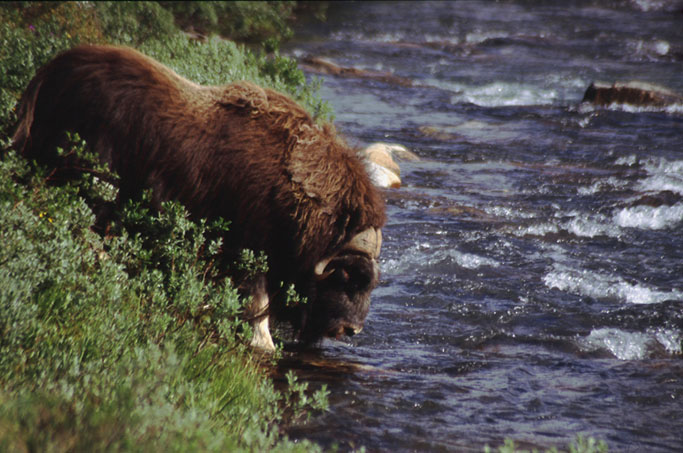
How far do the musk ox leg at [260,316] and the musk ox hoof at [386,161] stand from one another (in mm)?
5175

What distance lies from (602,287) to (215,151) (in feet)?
14.8

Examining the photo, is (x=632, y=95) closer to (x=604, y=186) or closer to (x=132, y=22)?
(x=604, y=186)

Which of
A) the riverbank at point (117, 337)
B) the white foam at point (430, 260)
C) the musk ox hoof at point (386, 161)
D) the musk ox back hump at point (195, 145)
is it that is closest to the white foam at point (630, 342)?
the white foam at point (430, 260)

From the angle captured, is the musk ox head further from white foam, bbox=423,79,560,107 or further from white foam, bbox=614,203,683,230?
white foam, bbox=423,79,560,107

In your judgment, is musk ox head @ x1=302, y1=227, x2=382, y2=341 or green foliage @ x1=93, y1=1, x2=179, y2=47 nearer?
musk ox head @ x1=302, y1=227, x2=382, y2=341

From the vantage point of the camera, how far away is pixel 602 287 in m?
7.97

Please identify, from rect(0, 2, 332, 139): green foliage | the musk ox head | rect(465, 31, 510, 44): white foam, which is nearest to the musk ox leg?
the musk ox head

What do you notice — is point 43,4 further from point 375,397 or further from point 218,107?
point 375,397


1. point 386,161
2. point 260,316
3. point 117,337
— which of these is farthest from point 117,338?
point 386,161

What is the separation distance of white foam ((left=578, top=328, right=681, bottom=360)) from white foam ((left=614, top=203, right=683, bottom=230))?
A: 11.3 feet

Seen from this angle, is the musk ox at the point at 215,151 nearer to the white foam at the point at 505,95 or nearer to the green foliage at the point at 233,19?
the white foam at the point at 505,95

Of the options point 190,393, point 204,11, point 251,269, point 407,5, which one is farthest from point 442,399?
point 407,5

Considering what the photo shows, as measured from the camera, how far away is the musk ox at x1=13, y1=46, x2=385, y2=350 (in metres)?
5.21

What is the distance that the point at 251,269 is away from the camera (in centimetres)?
518
